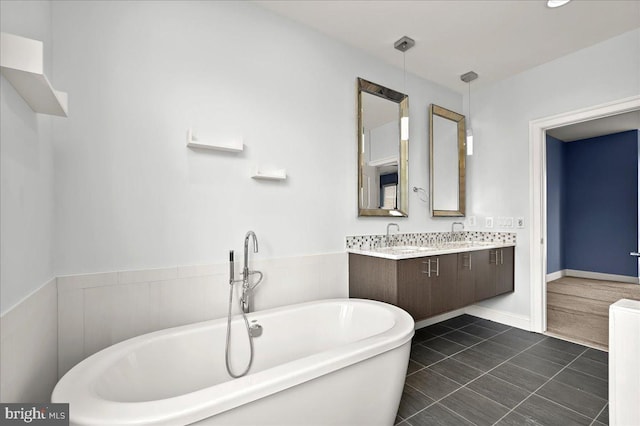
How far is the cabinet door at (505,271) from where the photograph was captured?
10.2 feet

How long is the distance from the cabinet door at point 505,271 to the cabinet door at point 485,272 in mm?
81

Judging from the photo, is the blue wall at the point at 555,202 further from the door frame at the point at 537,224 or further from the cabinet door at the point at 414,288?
the cabinet door at the point at 414,288

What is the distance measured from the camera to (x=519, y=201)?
3.19 metres

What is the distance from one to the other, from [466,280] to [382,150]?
142cm

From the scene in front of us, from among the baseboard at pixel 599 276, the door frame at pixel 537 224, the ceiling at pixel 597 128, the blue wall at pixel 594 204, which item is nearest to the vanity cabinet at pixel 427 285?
the door frame at pixel 537 224

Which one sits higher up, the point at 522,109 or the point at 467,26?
the point at 467,26

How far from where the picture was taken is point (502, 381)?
212 centimetres

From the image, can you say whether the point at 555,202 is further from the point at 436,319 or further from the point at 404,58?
the point at 404,58

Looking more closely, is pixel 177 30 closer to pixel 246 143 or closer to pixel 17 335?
pixel 246 143

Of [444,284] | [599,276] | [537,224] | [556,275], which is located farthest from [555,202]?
[444,284]

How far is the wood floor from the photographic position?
9.67 feet

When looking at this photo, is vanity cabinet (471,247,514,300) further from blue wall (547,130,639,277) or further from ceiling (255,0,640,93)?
blue wall (547,130,639,277)

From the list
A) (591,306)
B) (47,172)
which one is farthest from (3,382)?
(591,306)

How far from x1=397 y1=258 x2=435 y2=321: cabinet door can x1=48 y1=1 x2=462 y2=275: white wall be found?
1.87 feet
